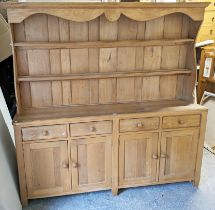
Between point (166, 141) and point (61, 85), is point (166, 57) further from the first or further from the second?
point (61, 85)

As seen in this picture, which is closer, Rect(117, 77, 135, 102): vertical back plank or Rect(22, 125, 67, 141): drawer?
Rect(22, 125, 67, 141): drawer

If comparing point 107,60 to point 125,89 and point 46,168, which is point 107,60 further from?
point 46,168

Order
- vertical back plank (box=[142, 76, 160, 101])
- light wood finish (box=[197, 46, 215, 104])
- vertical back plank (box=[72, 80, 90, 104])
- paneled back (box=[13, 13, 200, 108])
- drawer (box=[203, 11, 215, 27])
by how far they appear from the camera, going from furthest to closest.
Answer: drawer (box=[203, 11, 215, 27]) < light wood finish (box=[197, 46, 215, 104]) < vertical back plank (box=[142, 76, 160, 101]) < vertical back plank (box=[72, 80, 90, 104]) < paneled back (box=[13, 13, 200, 108])

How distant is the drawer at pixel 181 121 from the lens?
7.38ft

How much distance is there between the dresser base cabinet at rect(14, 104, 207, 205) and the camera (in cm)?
210

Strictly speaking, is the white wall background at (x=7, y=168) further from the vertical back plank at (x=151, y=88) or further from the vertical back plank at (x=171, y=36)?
the vertical back plank at (x=171, y=36)

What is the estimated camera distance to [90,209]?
2.18m

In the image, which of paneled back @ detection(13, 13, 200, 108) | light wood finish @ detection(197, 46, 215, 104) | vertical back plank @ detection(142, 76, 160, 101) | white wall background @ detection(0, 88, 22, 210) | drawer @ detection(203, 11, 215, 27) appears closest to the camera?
white wall background @ detection(0, 88, 22, 210)

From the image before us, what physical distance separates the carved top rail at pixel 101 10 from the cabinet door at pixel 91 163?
0.96m

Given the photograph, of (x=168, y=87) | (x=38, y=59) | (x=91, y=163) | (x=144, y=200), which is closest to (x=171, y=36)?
(x=168, y=87)

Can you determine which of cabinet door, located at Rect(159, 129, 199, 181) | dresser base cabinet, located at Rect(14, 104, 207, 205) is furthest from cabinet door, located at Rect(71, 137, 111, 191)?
cabinet door, located at Rect(159, 129, 199, 181)

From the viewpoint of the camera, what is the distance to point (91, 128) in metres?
2.12

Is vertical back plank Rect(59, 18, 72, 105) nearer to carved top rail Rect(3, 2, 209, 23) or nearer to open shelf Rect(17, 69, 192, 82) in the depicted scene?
open shelf Rect(17, 69, 192, 82)

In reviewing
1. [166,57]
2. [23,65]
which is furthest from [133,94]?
[23,65]
